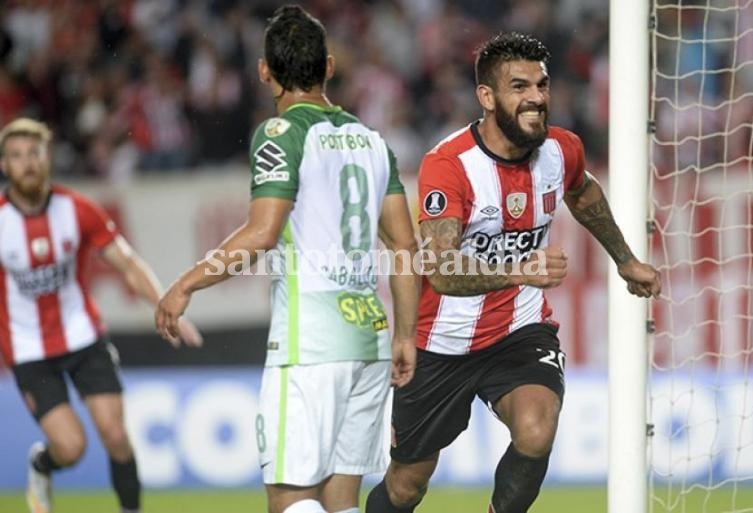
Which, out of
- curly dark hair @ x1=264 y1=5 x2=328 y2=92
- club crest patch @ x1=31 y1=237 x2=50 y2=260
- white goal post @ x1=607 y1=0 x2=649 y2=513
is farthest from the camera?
club crest patch @ x1=31 y1=237 x2=50 y2=260

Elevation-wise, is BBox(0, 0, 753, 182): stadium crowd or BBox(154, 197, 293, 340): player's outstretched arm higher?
BBox(0, 0, 753, 182): stadium crowd

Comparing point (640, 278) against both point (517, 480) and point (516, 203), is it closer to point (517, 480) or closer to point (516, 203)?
point (516, 203)

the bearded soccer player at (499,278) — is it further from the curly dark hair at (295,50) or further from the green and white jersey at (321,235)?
the curly dark hair at (295,50)

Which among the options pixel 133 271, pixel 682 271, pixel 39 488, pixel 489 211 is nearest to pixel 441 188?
pixel 489 211

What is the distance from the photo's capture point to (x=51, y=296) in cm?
804

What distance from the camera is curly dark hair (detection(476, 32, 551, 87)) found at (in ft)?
18.9

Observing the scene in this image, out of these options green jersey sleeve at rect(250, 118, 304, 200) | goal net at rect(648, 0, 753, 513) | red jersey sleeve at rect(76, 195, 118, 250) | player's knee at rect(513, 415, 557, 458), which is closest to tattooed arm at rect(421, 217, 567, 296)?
player's knee at rect(513, 415, 557, 458)

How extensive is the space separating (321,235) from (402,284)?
1.23ft

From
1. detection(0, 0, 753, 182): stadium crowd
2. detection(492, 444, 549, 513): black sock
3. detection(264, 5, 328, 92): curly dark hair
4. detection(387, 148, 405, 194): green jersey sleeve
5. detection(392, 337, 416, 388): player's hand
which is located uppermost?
detection(0, 0, 753, 182): stadium crowd

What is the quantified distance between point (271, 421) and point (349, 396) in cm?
30

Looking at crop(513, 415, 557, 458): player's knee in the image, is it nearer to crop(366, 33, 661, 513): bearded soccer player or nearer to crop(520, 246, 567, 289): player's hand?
crop(366, 33, 661, 513): bearded soccer player

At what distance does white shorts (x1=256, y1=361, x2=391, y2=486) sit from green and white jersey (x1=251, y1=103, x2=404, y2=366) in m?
0.06

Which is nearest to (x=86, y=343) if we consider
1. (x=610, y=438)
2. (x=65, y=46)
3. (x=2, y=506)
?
(x=2, y=506)

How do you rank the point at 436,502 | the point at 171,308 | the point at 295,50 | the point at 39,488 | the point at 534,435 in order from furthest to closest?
1. the point at 436,502
2. the point at 39,488
3. the point at 534,435
4. the point at 295,50
5. the point at 171,308
